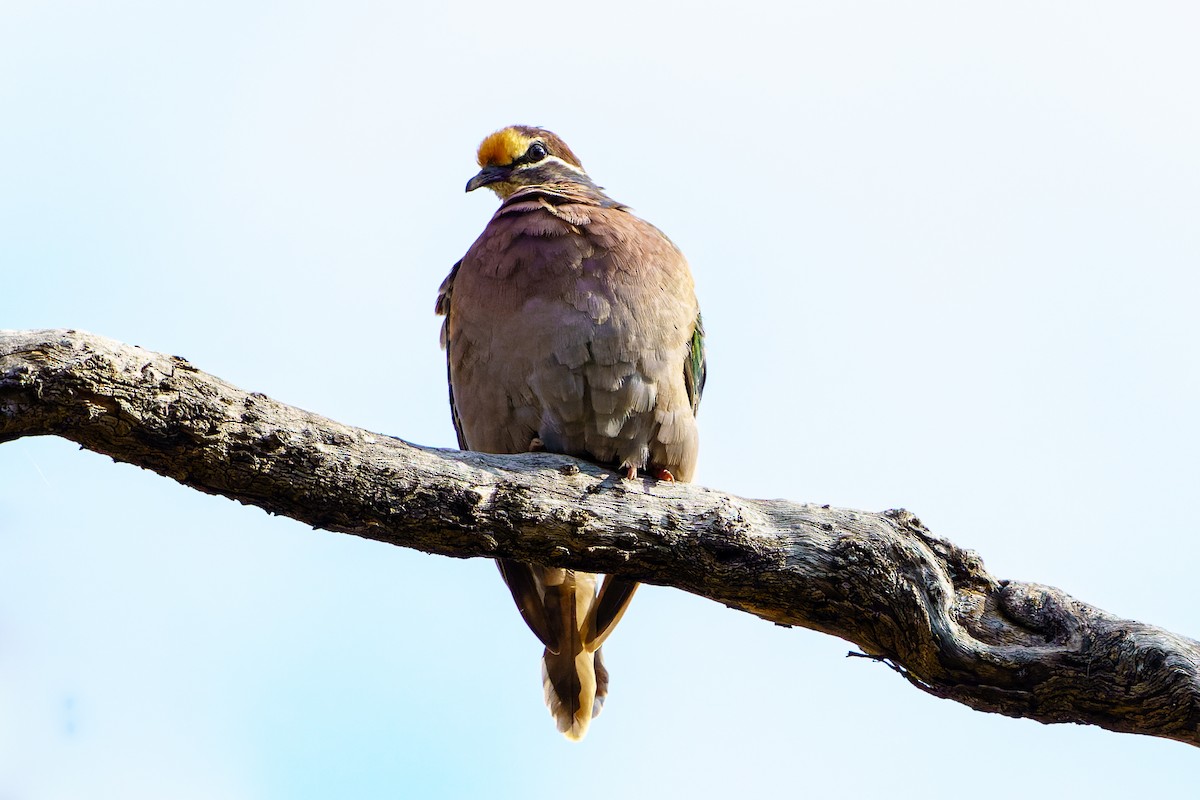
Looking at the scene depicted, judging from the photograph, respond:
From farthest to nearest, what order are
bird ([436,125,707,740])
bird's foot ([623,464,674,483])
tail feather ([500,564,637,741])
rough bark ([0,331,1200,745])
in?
tail feather ([500,564,637,741]) < bird ([436,125,707,740]) < bird's foot ([623,464,674,483]) < rough bark ([0,331,1200,745])

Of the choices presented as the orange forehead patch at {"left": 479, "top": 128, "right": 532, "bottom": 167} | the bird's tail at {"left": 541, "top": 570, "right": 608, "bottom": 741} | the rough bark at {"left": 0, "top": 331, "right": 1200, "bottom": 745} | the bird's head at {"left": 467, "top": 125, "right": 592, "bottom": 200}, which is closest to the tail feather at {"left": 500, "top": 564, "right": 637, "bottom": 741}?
the bird's tail at {"left": 541, "top": 570, "right": 608, "bottom": 741}

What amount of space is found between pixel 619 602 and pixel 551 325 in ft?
4.84

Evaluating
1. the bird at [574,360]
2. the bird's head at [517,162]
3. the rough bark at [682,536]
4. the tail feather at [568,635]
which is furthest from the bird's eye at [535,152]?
the rough bark at [682,536]

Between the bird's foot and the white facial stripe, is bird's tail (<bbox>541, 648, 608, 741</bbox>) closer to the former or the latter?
the bird's foot

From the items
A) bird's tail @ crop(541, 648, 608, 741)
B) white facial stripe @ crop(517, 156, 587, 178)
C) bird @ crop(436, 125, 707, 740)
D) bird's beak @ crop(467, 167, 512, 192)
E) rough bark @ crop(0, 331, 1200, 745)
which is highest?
white facial stripe @ crop(517, 156, 587, 178)

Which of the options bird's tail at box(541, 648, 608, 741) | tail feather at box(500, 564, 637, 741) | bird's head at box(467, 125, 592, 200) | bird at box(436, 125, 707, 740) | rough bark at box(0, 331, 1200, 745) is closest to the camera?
rough bark at box(0, 331, 1200, 745)

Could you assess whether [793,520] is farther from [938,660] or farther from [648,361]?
[648,361]

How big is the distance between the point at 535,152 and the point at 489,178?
0.33 metres

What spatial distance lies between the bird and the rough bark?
58cm

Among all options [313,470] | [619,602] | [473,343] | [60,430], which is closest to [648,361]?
[473,343]

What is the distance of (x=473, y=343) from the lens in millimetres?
5496

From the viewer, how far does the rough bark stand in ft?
11.3

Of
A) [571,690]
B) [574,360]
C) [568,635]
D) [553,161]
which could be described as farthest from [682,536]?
[553,161]

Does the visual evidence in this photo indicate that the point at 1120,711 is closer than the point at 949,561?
Yes
